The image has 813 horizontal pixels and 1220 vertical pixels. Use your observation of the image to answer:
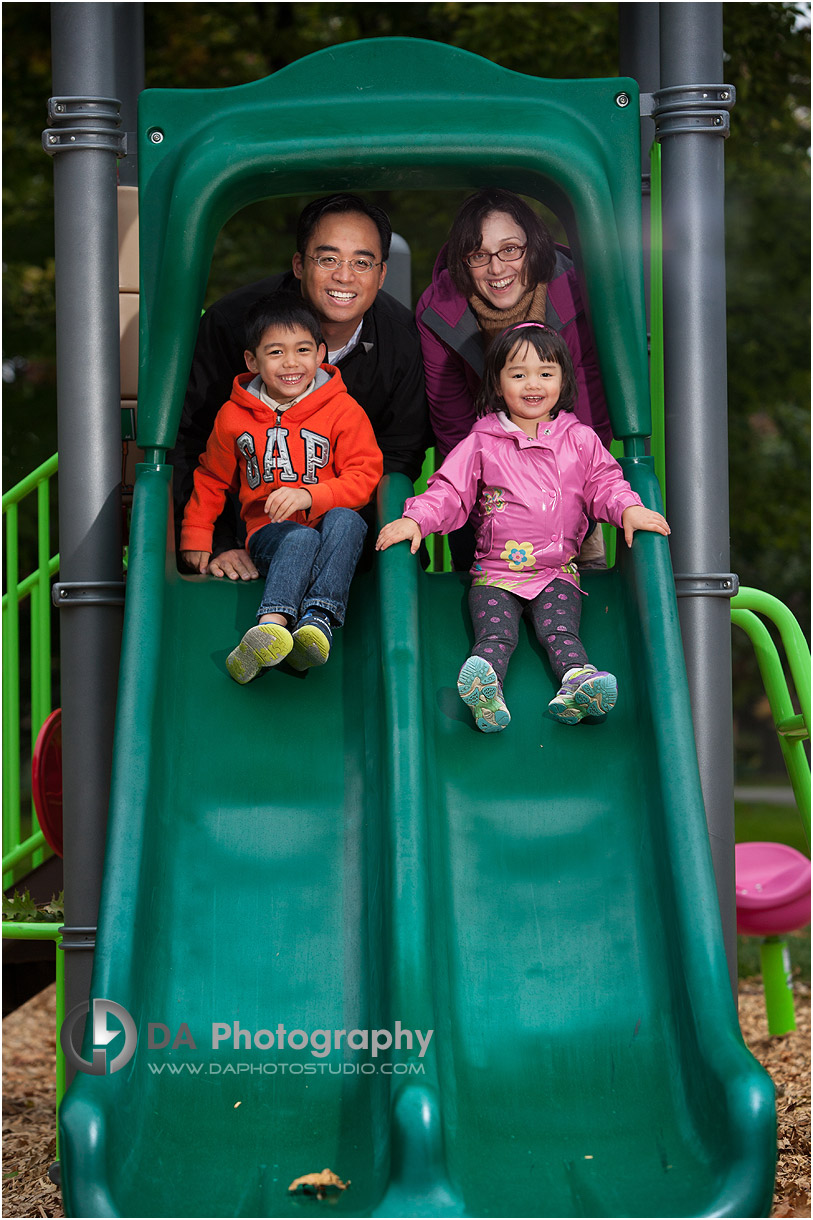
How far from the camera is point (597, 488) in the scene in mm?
3795

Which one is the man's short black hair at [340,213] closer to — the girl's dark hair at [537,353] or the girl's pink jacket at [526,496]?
the girl's dark hair at [537,353]

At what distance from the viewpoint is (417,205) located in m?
10.8

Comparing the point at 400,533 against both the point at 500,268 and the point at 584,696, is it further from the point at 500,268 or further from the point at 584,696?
the point at 500,268

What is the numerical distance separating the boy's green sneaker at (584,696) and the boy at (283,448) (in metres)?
0.82

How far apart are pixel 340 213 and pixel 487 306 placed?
0.59 m

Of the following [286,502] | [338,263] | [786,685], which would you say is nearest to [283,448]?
[286,502]

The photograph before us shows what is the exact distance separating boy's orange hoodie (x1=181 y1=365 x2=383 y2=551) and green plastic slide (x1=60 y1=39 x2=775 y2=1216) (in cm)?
17

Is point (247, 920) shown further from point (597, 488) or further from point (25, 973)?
point (25, 973)

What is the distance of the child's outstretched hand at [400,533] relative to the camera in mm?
3639

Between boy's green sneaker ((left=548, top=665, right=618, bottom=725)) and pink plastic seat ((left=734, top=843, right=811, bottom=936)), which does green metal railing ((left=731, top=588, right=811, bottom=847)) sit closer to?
boy's green sneaker ((left=548, top=665, right=618, bottom=725))

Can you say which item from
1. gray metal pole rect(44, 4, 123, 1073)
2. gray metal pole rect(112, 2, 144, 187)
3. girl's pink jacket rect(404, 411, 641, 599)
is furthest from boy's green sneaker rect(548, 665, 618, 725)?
gray metal pole rect(112, 2, 144, 187)

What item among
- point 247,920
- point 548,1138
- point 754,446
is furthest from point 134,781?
point 754,446

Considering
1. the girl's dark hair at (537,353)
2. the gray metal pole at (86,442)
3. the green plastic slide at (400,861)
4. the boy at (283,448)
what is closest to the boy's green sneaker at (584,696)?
the green plastic slide at (400,861)

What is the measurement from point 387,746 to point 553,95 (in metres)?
2.07
